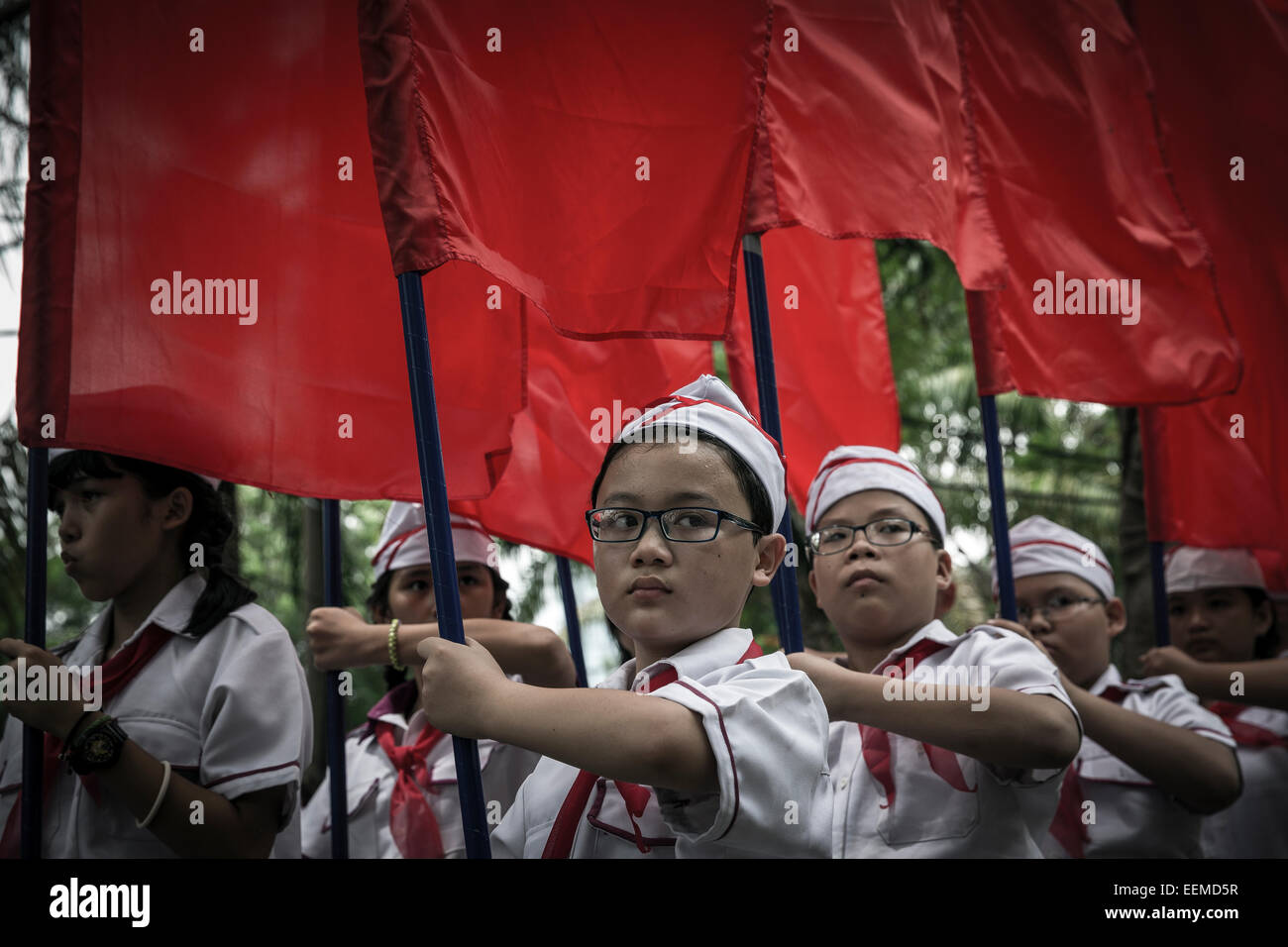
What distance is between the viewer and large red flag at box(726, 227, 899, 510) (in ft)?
15.5

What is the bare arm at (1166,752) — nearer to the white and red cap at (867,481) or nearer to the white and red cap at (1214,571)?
the white and red cap at (867,481)

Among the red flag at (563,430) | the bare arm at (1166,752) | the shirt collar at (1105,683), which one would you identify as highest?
the red flag at (563,430)

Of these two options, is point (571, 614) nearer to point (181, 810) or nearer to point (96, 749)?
point (181, 810)

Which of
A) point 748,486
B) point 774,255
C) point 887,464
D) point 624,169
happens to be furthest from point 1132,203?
point 748,486

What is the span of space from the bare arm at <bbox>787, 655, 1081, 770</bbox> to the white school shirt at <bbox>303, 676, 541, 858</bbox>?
3.97 ft

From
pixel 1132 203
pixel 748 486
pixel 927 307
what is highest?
pixel 927 307

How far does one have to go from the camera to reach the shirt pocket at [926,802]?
9.86 feet

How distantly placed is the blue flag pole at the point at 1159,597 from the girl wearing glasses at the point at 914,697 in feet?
5.76

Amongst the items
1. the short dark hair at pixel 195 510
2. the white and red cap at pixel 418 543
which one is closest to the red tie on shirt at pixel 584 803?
the short dark hair at pixel 195 510

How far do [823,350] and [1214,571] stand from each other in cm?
202

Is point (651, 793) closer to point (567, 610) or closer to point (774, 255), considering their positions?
point (567, 610)

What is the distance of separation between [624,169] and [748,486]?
3.71ft

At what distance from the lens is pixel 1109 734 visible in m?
3.57
